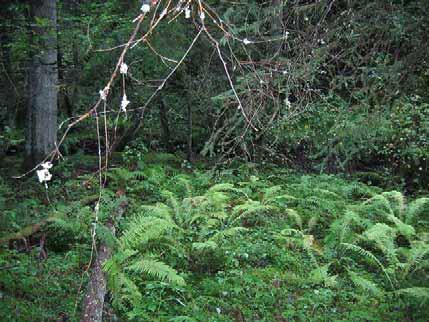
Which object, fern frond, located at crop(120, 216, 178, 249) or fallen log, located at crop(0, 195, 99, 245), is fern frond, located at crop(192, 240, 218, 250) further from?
fallen log, located at crop(0, 195, 99, 245)

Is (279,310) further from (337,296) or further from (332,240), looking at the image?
(332,240)

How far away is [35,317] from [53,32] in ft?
11.7

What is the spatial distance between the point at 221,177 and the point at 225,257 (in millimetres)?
3290

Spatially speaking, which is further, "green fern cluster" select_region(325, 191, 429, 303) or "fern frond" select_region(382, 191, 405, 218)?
"fern frond" select_region(382, 191, 405, 218)

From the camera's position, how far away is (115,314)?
492cm

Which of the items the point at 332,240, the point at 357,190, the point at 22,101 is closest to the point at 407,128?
the point at 357,190

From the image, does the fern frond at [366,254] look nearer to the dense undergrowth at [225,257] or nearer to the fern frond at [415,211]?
the dense undergrowth at [225,257]

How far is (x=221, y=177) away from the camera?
30.0ft

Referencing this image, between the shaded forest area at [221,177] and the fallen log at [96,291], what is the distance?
2 centimetres

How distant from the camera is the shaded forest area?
4.90 m

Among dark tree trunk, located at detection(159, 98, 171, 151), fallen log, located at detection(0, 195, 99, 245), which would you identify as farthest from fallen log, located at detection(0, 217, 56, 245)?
dark tree trunk, located at detection(159, 98, 171, 151)

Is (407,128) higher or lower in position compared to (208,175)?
higher

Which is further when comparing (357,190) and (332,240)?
(357,190)

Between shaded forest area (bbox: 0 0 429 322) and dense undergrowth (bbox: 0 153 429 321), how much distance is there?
0.03 metres
